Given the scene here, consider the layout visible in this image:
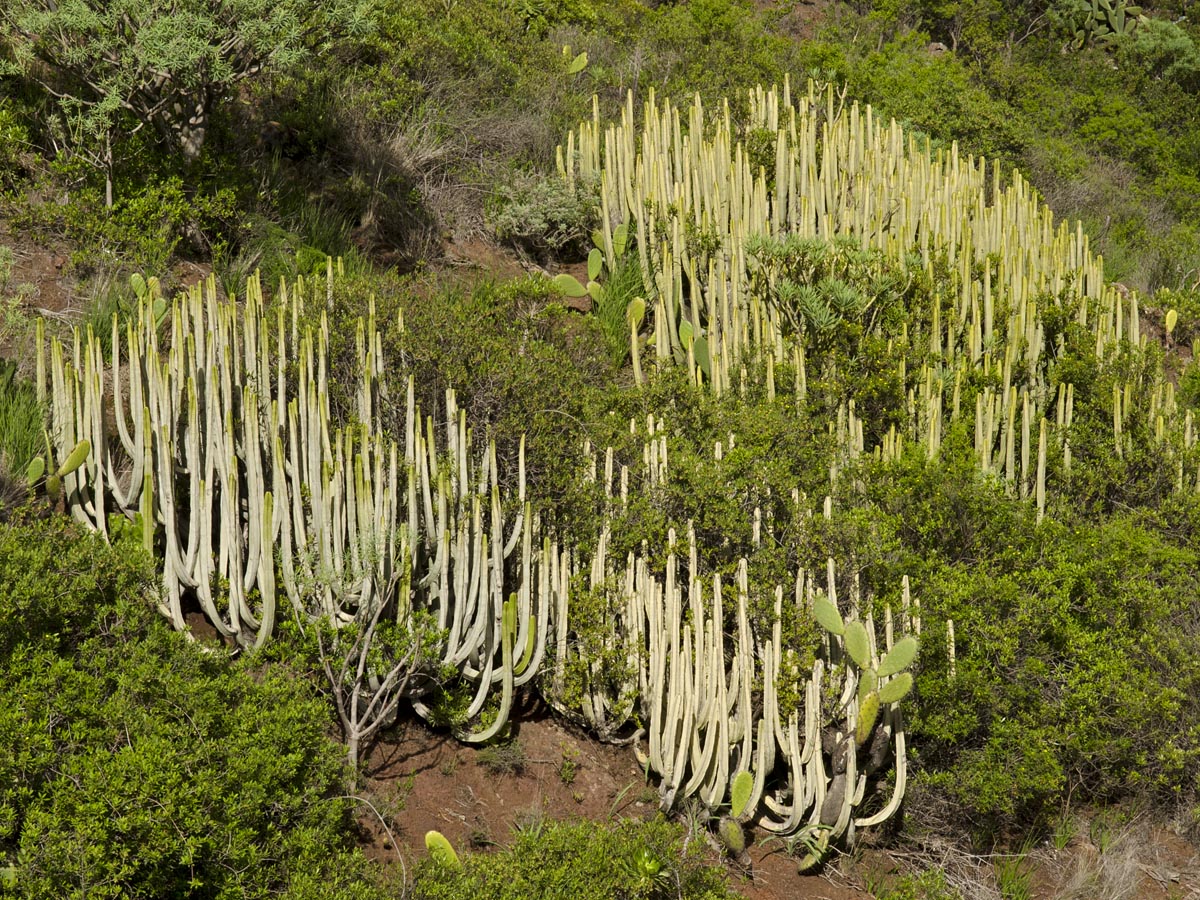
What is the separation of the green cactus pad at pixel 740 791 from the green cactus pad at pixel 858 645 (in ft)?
2.33

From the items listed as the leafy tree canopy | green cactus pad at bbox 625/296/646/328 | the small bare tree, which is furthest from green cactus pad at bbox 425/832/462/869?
the leafy tree canopy

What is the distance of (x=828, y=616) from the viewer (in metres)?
5.21

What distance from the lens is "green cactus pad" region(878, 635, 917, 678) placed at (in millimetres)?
5047

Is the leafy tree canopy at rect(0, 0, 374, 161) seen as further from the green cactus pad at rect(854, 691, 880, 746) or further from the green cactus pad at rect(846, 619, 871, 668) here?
the green cactus pad at rect(854, 691, 880, 746)

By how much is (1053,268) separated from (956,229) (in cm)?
80

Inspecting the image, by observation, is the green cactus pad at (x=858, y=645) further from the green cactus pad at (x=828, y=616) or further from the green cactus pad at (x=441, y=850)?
the green cactus pad at (x=441, y=850)

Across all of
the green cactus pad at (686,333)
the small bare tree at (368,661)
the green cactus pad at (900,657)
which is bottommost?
the small bare tree at (368,661)

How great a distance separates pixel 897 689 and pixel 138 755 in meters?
3.12

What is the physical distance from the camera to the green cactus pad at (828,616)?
17.0 ft

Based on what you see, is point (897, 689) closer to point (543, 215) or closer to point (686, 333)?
point (686, 333)

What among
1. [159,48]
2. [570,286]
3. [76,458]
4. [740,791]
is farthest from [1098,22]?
[76,458]

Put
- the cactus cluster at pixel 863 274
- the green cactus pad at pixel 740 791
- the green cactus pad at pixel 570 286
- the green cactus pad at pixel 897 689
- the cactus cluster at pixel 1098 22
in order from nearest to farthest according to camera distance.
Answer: the green cactus pad at pixel 897 689, the green cactus pad at pixel 740 791, the cactus cluster at pixel 863 274, the green cactus pad at pixel 570 286, the cactus cluster at pixel 1098 22

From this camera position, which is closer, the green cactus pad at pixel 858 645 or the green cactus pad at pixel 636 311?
the green cactus pad at pixel 858 645

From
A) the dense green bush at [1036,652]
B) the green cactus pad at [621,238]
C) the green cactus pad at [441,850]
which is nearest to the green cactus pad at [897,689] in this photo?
the dense green bush at [1036,652]
